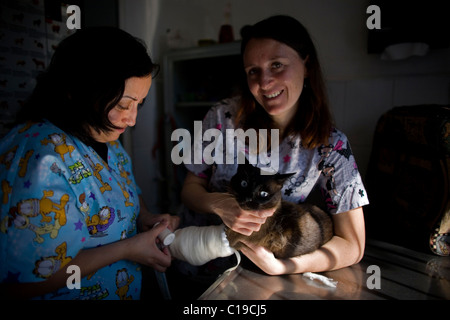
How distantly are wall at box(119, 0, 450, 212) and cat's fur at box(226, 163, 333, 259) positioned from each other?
9.8 inches

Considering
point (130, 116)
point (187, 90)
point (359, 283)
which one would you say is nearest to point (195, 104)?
point (187, 90)

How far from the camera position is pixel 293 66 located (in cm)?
77

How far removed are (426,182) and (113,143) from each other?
1051mm

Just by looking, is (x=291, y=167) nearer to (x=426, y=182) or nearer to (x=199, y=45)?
(x=426, y=182)

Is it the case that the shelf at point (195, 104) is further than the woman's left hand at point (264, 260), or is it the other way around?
the shelf at point (195, 104)

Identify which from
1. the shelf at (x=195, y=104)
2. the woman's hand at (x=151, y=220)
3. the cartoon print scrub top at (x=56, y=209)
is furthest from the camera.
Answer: the shelf at (x=195, y=104)

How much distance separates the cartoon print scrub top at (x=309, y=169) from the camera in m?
0.77

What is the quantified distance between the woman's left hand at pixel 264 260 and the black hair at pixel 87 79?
513 millimetres

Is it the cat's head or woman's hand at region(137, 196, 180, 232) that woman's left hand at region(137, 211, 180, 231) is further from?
the cat's head

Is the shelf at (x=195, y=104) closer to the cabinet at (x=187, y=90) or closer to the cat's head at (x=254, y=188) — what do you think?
the cabinet at (x=187, y=90)

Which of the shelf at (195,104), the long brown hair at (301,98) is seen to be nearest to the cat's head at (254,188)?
the long brown hair at (301,98)

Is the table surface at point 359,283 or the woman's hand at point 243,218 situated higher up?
the woman's hand at point 243,218

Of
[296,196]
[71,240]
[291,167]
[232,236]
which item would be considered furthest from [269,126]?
[71,240]

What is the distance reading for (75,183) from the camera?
0.60 metres
